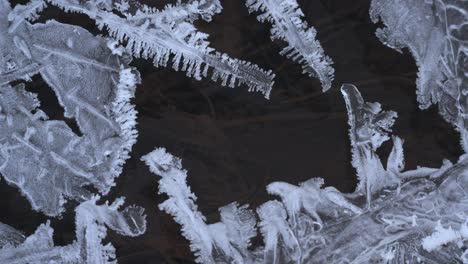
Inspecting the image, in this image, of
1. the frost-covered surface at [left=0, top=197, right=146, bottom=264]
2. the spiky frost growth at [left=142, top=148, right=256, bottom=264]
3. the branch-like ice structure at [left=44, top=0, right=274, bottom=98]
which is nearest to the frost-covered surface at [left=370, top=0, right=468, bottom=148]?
the branch-like ice structure at [left=44, top=0, right=274, bottom=98]

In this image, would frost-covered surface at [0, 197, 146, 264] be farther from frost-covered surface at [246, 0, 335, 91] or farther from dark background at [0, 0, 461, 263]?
frost-covered surface at [246, 0, 335, 91]

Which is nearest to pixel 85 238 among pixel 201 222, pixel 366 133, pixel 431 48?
pixel 201 222

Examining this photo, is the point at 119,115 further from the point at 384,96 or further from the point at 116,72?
the point at 384,96

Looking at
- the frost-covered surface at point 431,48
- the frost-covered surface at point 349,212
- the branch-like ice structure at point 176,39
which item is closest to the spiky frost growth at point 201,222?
the frost-covered surface at point 349,212

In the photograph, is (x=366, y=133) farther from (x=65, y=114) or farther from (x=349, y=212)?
(x=65, y=114)

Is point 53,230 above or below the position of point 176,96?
below

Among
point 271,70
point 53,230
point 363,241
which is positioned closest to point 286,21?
point 271,70

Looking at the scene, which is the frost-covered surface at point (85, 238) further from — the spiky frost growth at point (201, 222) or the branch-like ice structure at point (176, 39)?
the branch-like ice structure at point (176, 39)
